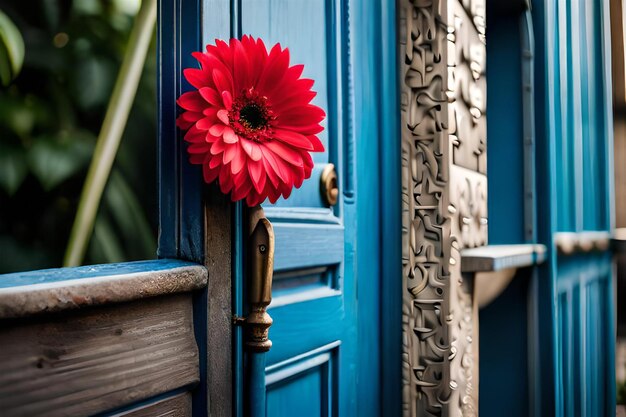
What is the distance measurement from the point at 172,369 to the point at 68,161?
31.7 inches

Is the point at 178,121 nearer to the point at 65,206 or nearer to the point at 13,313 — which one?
the point at 13,313

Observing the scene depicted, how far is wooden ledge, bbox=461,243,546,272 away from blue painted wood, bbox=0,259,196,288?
969 mm

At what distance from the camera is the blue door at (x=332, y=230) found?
4.03ft

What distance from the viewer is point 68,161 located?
151cm

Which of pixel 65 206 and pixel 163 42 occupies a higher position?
pixel 163 42

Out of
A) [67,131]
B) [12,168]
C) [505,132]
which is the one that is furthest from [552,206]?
[12,168]

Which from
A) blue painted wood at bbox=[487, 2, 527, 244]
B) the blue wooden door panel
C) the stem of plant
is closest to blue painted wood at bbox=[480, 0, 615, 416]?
blue painted wood at bbox=[487, 2, 527, 244]

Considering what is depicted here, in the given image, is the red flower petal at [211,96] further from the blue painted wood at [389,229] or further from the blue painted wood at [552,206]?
the blue painted wood at [552,206]

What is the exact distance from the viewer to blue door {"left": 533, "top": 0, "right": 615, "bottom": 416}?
2.17 meters

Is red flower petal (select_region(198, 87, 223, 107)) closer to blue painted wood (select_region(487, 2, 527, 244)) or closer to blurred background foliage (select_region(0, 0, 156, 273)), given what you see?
blurred background foliage (select_region(0, 0, 156, 273))

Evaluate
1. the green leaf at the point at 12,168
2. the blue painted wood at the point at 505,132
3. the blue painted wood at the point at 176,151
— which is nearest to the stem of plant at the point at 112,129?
the green leaf at the point at 12,168

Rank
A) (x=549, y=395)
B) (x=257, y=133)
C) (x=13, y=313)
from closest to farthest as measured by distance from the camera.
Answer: (x=13, y=313) < (x=257, y=133) < (x=549, y=395)

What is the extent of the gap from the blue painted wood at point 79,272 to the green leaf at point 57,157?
2.22ft


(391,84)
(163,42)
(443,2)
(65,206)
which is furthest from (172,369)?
(443,2)
